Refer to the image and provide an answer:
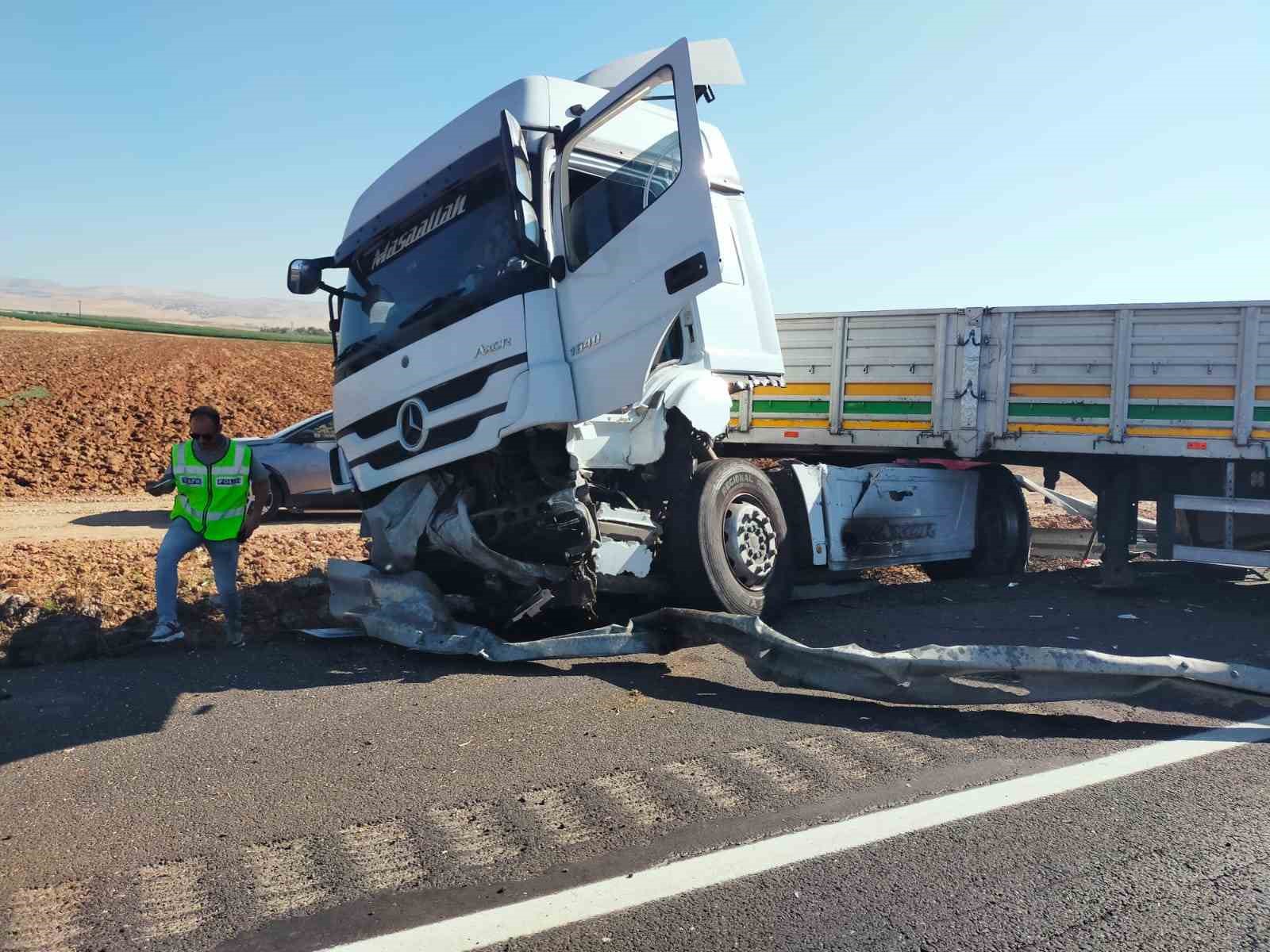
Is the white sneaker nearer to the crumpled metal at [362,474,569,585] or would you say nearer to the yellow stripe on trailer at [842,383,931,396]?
the crumpled metal at [362,474,569,585]

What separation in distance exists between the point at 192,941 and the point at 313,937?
0.32m

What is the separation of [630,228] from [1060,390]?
4.88 metres

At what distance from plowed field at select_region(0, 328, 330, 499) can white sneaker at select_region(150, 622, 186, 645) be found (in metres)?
9.66

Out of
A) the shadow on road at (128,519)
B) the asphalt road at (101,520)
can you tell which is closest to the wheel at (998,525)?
the asphalt road at (101,520)

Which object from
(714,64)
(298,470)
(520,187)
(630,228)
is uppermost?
(714,64)

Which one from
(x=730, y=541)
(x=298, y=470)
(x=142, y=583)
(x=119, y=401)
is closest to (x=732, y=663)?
(x=730, y=541)

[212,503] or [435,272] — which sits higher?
[435,272]

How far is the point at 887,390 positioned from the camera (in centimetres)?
954

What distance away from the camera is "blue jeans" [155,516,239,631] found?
641 centimetres

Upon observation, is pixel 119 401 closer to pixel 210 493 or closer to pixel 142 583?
pixel 142 583

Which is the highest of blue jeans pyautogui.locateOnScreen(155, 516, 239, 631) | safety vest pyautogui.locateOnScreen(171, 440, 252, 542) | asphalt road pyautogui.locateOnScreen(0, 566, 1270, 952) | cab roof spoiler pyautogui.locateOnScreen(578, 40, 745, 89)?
cab roof spoiler pyautogui.locateOnScreen(578, 40, 745, 89)

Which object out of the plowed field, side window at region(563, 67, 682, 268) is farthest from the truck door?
the plowed field

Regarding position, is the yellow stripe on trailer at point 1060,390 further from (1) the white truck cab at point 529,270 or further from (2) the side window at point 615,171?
(2) the side window at point 615,171

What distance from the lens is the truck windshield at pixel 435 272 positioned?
5832 millimetres
